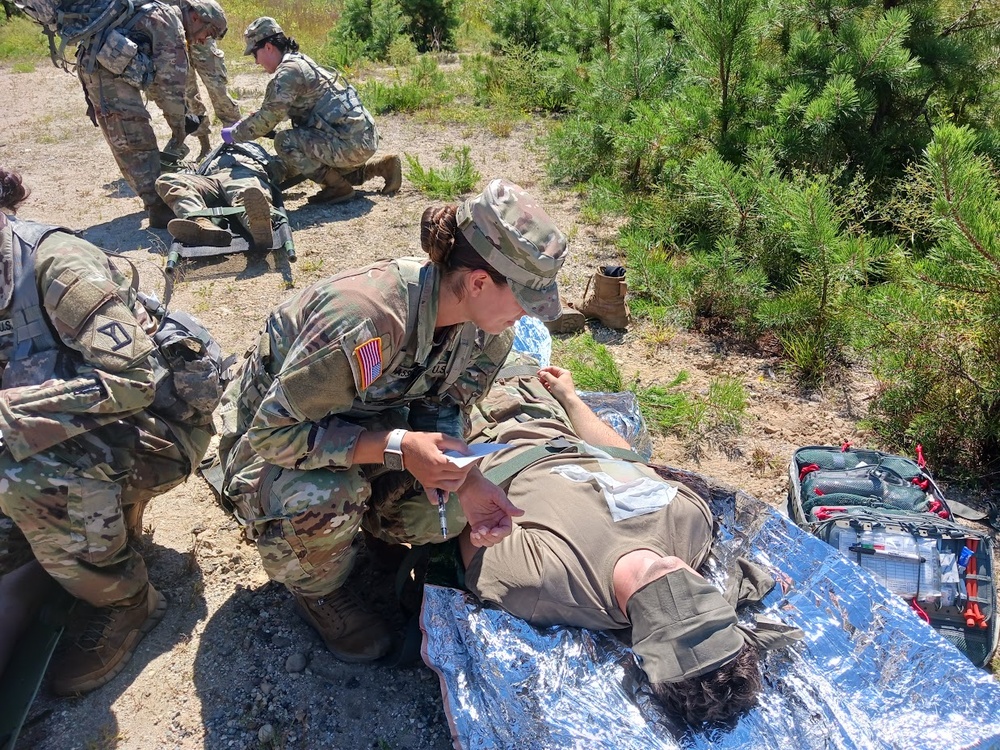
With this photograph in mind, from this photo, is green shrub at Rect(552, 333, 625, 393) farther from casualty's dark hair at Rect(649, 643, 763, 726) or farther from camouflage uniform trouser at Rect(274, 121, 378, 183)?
camouflage uniform trouser at Rect(274, 121, 378, 183)

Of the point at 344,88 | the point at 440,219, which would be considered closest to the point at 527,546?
the point at 440,219

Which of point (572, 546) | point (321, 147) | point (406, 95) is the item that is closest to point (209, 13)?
→ point (321, 147)

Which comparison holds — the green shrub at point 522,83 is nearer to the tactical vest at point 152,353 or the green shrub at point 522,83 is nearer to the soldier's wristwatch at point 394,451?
the tactical vest at point 152,353

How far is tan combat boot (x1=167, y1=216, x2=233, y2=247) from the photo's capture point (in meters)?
5.21

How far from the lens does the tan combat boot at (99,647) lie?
2.40m

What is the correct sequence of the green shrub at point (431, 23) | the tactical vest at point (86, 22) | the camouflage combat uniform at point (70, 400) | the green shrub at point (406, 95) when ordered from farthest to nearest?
1. the green shrub at point (431, 23)
2. the green shrub at point (406, 95)
3. the tactical vest at point (86, 22)
4. the camouflage combat uniform at point (70, 400)

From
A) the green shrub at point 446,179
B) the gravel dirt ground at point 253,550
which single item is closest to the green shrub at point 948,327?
the gravel dirt ground at point 253,550

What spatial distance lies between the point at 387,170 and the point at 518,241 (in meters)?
4.84

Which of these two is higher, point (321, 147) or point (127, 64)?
point (127, 64)

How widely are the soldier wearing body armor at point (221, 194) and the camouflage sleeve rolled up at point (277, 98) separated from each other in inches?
5.5

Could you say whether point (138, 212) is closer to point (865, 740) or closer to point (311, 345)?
point (311, 345)

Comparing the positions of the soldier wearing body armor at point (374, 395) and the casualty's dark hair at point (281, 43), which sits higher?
the casualty's dark hair at point (281, 43)

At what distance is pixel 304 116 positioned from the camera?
608cm

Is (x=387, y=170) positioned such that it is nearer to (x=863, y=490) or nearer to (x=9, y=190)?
(x=9, y=190)
